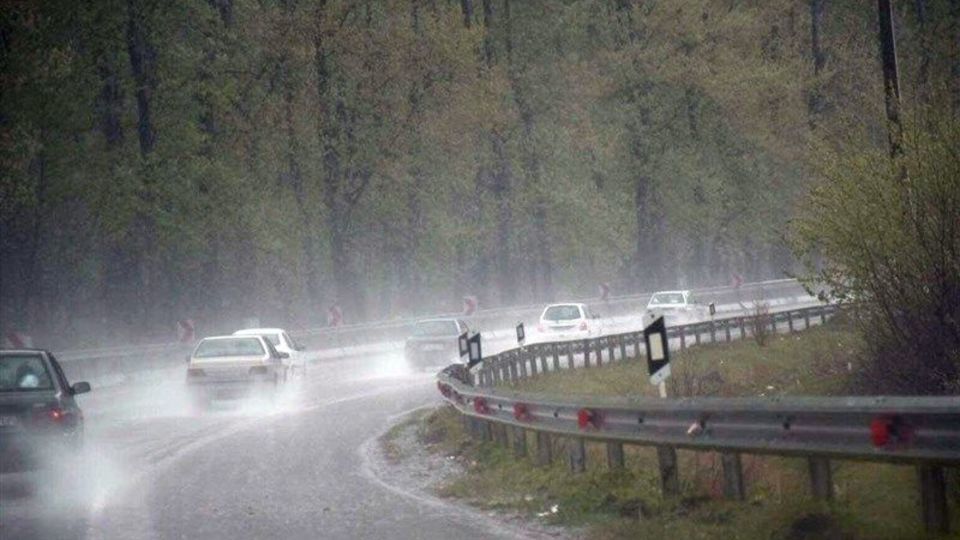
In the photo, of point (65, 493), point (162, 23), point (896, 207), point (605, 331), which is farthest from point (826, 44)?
point (65, 493)

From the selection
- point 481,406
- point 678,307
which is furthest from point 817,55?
point 481,406

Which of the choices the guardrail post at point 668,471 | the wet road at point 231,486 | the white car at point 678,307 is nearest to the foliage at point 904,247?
the guardrail post at point 668,471

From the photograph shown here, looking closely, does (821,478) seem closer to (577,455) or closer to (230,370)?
(577,455)

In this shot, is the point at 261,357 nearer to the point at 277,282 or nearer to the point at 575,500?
the point at 575,500

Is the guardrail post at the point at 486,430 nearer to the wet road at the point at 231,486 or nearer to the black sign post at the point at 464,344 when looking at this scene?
the wet road at the point at 231,486

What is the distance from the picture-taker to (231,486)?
18172 mm

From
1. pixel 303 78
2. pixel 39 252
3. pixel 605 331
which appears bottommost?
pixel 605 331

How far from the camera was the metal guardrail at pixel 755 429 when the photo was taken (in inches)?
441

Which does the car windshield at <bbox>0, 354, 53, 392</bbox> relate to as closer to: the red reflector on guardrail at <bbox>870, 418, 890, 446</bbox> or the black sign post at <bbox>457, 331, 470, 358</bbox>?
the red reflector on guardrail at <bbox>870, 418, 890, 446</bbox>

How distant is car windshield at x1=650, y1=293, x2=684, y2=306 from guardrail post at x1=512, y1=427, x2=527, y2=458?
40367 millimetres

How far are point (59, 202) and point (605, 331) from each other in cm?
2070

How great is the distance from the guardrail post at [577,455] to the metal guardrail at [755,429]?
0.4 inches

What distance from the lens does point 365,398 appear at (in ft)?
115

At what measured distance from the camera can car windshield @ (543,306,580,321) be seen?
5328 centimetres
